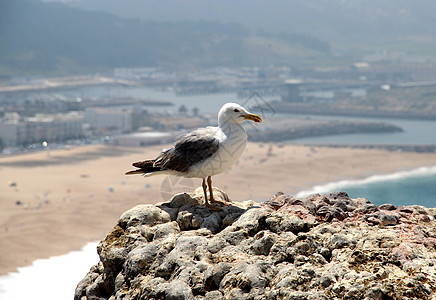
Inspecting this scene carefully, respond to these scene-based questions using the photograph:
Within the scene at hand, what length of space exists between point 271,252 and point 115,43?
133496 millimetres

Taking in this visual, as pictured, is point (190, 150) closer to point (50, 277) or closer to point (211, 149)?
point (211, 149)

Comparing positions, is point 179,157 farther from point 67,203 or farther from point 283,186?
point 283,186

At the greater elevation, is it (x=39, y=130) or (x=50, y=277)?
(x=39, y=130)

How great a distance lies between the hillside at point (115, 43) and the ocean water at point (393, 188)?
274 feet

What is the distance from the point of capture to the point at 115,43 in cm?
13425

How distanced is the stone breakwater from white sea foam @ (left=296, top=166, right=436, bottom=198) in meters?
25.5

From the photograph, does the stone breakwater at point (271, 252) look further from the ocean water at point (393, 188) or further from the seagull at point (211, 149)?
the ocean water at point (393, 188)

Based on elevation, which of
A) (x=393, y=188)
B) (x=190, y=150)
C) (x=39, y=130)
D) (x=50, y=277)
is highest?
(x=190, y=150)

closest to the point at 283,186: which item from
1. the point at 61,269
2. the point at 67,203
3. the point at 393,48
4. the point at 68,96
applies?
the point at 67,203

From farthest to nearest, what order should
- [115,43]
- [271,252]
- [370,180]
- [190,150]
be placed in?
[115,43]
[370,180]
[190,150]
[271,252]

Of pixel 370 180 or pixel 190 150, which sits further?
pixel 370 180

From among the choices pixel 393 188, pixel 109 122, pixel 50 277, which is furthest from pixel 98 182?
pixel 109 122

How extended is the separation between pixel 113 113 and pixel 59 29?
81305mm

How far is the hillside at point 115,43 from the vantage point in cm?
11812
